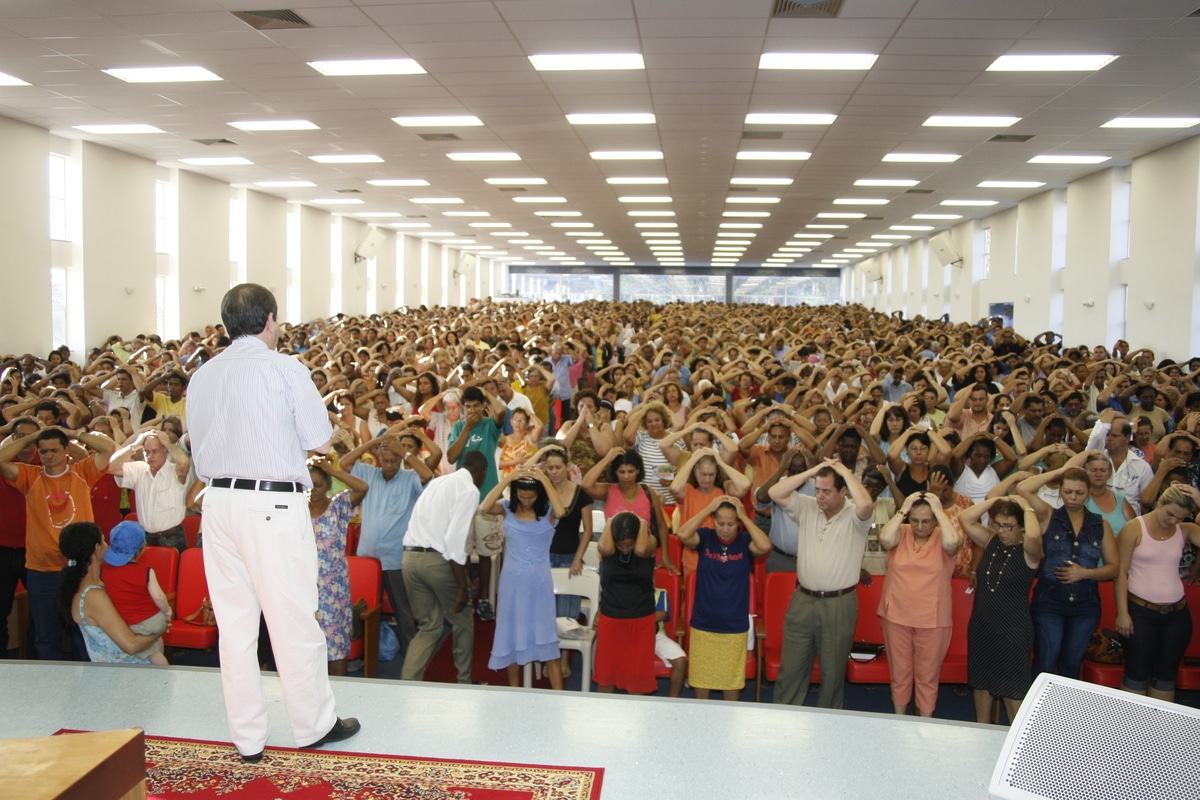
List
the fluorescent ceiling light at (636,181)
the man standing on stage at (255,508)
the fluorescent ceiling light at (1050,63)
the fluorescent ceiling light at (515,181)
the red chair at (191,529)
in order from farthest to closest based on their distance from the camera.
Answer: the fluorescent ceiling light at (515,181)
the fluorescent ceiling light at (636,181)
the fluorescent ceiling light at (1050,63)
the red chair at (191,529)
the man standing on stage at (255,508)

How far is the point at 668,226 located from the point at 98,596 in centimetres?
2502

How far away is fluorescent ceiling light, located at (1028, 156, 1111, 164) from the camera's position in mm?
15594

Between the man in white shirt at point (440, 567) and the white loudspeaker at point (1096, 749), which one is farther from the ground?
the white loudspeaker at point (1096, 749)

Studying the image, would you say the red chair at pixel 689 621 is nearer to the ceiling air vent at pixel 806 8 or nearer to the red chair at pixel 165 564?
the red chair at pixel 165 564

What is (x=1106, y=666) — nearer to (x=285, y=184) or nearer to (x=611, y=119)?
(x=611, y=119)

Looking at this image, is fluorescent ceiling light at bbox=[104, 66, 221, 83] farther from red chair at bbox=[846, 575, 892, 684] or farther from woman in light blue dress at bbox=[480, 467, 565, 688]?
red chair at bbox=[846, 575, 892, 684]

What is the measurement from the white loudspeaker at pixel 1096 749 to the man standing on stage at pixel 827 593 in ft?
9.12

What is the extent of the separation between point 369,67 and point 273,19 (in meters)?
1.79

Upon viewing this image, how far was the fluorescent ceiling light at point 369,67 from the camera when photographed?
32.6ft

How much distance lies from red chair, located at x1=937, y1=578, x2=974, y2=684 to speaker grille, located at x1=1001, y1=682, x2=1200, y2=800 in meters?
3.38

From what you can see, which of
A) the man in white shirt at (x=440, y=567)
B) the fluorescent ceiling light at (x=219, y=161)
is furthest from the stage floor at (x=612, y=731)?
the fluorescent ceiling light at (x=219, y=161)

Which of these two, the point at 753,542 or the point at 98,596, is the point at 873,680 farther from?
the point at 98,596

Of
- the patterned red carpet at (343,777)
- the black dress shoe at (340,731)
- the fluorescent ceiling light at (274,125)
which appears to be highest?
the fluorescent ceiling light at (274,125)

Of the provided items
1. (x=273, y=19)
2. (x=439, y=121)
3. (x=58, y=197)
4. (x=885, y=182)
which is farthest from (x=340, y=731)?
(x=885, y=182)
